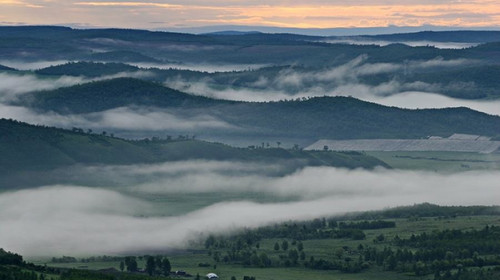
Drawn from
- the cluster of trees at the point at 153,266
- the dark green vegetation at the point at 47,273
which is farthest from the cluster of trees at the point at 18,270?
the cluster of trees at the point at 153,266

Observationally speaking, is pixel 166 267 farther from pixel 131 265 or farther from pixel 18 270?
pixel 18 270

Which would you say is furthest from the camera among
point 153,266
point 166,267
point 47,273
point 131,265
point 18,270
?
point 131,265

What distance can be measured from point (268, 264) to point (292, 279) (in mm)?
14798

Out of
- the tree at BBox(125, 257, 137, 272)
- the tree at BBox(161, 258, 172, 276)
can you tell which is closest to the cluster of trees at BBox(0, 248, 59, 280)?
the tree at BBox(125, 257, 137, 272)

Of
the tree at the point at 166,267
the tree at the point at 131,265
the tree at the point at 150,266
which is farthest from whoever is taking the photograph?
the tree at the point at 131,265

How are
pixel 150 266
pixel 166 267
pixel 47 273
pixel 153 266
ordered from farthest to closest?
pixel 153 266
pixel 166 267
pixel 150 266
pixel 47 273

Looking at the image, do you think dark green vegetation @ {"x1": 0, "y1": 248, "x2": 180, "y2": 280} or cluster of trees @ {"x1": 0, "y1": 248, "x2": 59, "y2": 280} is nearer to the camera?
cluster of trees @ {"x1": 0, "y1": 248, "x2": 59, "y2": 280}

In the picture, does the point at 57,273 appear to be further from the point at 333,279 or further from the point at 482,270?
the point at 482,270

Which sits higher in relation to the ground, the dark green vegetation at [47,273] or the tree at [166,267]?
the tree at [166,267]

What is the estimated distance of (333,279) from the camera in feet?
612

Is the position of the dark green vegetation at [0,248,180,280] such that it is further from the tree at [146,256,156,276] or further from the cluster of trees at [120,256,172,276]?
the cluster of trees at [120,256,172,276]

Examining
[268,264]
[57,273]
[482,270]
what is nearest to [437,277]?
[482,270]

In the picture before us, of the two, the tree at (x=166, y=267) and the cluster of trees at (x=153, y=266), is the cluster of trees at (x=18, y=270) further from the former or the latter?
the tree at (x=166, y=267)

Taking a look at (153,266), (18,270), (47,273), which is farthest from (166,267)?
(18,270)
